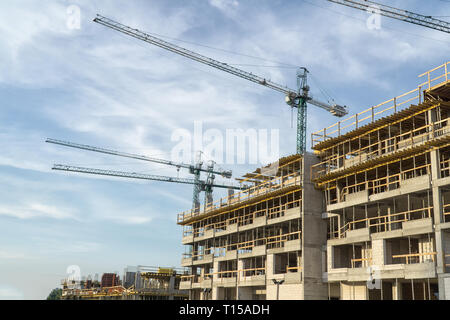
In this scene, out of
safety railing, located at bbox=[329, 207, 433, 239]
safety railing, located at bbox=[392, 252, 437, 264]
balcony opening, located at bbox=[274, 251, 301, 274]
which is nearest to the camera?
safety railing, located at bbox=[392, 252, 437, 264]

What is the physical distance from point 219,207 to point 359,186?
827 inches

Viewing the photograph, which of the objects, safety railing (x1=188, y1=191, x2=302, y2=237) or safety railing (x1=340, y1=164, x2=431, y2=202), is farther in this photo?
safety railing (x1=188, y1=191, x2=302, y2=237)

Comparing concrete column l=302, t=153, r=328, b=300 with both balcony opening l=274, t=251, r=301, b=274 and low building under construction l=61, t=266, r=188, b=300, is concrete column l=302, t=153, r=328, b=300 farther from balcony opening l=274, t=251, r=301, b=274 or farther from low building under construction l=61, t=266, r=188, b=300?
low building under construction l=61, t=266, r=188, b=300

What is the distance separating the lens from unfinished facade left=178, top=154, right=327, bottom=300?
4389 centimetres

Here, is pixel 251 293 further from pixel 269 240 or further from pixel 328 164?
pixel 328 164

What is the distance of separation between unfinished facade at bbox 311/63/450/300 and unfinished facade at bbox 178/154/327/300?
1.77 metres

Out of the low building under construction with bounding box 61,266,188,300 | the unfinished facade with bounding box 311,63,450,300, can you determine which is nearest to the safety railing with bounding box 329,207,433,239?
the unfinished facade with bounding box 311,63,450,300

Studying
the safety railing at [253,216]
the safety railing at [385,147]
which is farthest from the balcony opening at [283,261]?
the safety railing at [385,147]

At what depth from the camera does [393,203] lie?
38.0m

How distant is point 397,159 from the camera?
37031 millimetres

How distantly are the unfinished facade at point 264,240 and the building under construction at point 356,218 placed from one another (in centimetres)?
12

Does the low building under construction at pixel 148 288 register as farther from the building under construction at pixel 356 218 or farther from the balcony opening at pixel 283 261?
the balcony opening at pixel 283 261

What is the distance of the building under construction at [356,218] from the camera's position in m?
34.2

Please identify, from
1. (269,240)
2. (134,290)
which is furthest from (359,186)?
(134,290)
